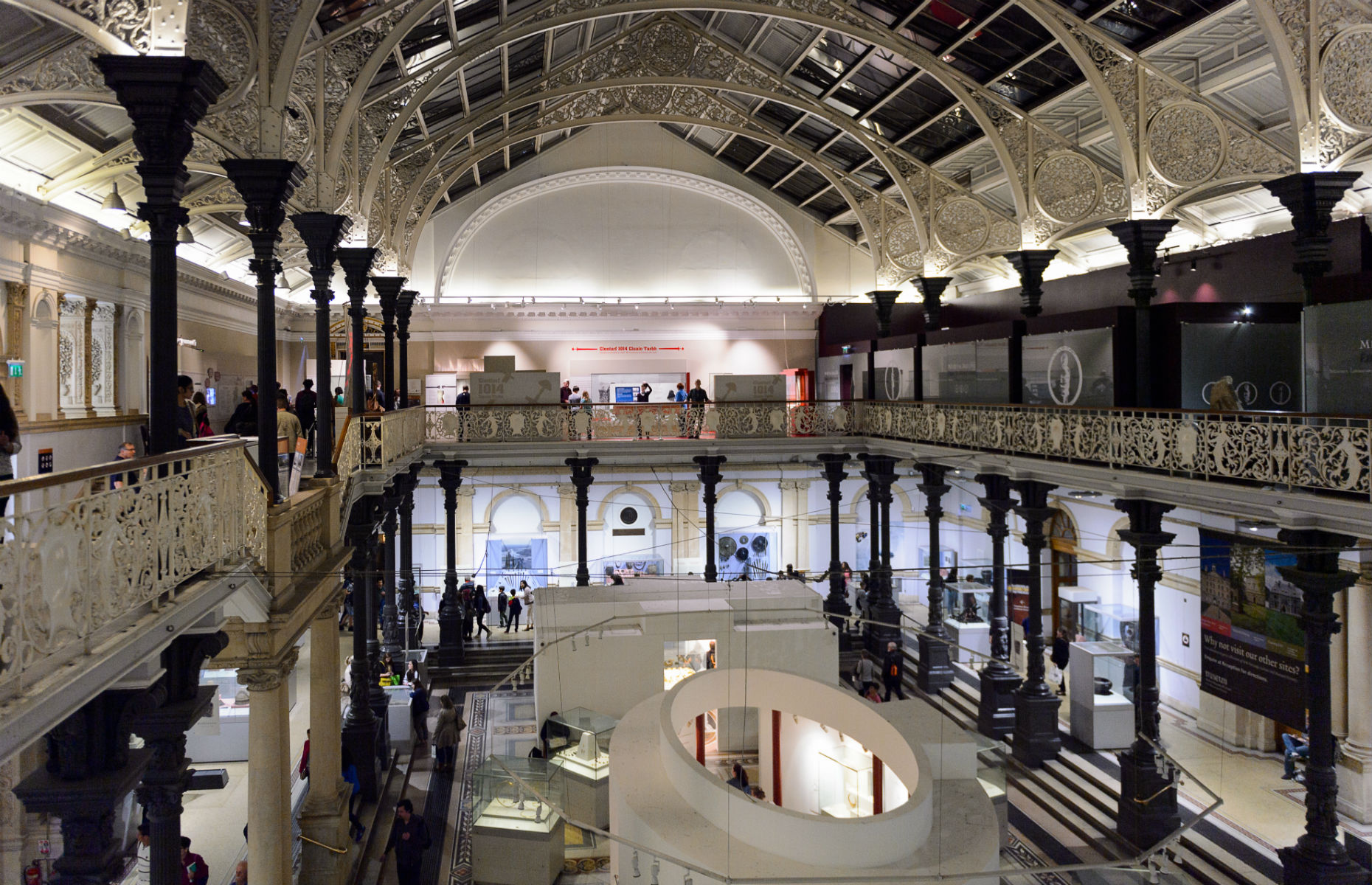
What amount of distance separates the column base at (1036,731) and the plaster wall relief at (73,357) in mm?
13890

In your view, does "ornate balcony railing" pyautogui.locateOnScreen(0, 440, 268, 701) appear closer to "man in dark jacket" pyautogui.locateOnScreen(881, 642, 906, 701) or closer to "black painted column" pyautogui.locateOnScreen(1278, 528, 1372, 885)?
"black painted column" pyautogui.locateOnScreen(1278, 528, 1372, 885)

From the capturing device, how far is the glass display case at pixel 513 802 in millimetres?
9844

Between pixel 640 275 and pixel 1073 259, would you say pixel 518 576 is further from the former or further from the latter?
pixel 1073 259

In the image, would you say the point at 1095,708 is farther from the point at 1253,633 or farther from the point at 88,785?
the point at 88,785

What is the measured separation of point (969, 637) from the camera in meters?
18.0

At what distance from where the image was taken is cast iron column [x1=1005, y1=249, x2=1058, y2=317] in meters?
14.7

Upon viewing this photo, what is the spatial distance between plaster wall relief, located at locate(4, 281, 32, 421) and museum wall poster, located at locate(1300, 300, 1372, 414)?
44.5 feet

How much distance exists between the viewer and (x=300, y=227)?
32.2 feet

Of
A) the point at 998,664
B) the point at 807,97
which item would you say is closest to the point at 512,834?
the point at 998,664

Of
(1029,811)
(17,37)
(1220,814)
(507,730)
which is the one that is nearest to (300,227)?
(17,37)

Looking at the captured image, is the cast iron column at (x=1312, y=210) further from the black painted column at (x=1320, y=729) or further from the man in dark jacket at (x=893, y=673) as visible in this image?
the man in dark jacket at (x=893, y=673)

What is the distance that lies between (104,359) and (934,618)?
577 inches

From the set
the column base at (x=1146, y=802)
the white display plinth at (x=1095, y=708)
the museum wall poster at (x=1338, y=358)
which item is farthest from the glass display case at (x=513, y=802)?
the museum wall poster at (x=1338, y=358)

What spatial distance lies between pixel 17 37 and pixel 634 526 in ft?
65.0
